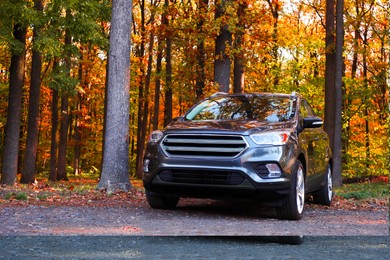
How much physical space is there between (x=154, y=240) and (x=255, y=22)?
45.3 feet

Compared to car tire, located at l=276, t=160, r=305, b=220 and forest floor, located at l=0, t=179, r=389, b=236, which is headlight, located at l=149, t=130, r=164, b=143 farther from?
car tire, located at l=276, t=160, r=305, b=220

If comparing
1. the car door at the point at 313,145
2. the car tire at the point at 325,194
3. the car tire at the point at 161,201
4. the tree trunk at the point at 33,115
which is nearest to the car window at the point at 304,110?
the car door at the point at 313,145

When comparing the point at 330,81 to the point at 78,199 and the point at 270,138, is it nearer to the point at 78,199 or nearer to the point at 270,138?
the point at 78,199

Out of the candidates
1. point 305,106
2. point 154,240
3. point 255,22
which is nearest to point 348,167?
point 255,22

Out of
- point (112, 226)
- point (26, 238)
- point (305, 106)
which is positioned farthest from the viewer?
point (305, 106)

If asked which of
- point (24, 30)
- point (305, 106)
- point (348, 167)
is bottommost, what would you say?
point (348, 167)

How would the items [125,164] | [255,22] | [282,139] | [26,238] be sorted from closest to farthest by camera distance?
[26,238], [282,139], [125,164], [255,22]

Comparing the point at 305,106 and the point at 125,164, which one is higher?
the point at 305,106

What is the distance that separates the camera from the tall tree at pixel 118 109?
11578 mm

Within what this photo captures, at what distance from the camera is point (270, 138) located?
25.4 ft

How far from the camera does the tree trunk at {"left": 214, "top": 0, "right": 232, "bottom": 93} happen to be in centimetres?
1748

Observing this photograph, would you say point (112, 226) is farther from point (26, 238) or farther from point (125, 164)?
point (125, 164)

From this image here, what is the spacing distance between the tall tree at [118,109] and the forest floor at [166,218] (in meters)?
0.79

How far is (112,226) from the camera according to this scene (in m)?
7.18
